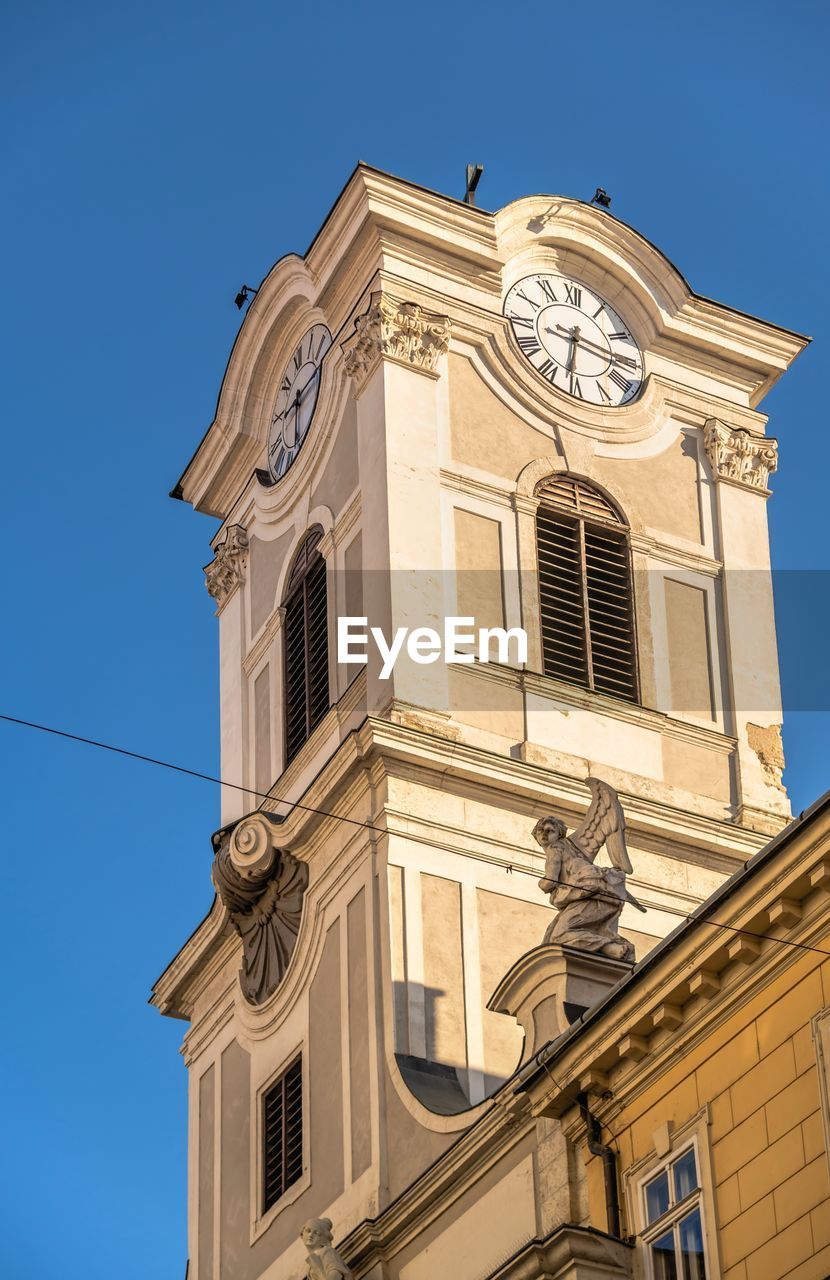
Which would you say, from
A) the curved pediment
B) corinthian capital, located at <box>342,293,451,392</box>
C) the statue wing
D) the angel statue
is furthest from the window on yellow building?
the curved pediment

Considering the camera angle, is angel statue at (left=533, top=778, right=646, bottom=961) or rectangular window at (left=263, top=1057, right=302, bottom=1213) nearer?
angel statue at (left=533, top=778, right=646, bottom=961)

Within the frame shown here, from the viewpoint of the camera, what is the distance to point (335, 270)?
39.4 meters

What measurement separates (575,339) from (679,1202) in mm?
18244

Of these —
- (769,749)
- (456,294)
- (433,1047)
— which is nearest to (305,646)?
(456,294)

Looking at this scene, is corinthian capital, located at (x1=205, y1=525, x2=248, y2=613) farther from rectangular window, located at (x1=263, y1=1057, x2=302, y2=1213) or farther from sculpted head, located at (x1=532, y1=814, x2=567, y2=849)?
sculpted head, located at (x1=532, y1=814, x2=567, y2=849)

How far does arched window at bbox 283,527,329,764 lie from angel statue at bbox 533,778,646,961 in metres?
8.16

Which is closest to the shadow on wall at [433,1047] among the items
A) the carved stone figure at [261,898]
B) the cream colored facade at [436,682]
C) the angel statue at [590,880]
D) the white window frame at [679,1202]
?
the cream colored facade at [436,682]

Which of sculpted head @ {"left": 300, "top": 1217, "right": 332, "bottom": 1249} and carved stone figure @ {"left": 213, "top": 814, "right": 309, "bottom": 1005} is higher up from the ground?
carved stone figure @ {"left": 213, "top": 814, "right": 309, "bottom": 1005}

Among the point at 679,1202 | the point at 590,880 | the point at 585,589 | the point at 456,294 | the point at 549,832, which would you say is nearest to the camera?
the point at 679,1202

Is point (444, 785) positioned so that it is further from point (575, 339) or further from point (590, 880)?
point (575, 339)

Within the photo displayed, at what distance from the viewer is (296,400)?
4066cm

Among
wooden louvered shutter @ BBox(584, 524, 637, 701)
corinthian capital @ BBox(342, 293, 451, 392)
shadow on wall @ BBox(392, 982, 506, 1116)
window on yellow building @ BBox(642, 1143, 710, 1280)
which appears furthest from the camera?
corinthian capital @ BBox(342, 293, 451, 392)

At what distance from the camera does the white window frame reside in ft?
77.3

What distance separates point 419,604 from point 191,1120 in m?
7.43
